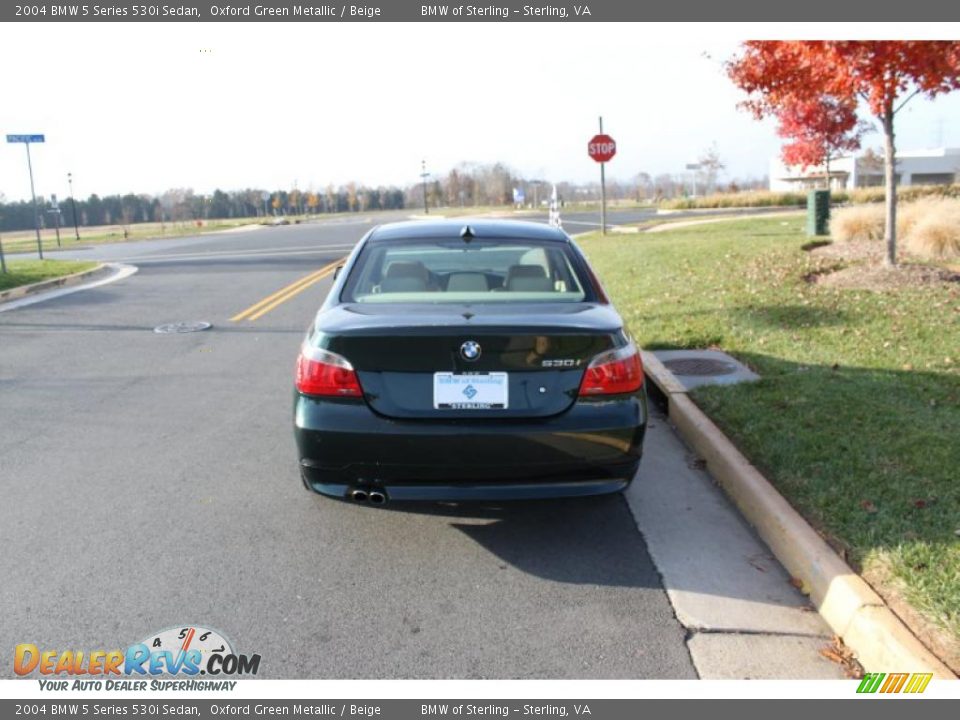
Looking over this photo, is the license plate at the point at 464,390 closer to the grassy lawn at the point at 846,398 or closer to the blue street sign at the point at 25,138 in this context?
the grassy lawn at the point at 846,398

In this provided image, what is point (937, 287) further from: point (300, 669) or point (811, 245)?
point (300, 669)

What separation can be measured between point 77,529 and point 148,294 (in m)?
11.0

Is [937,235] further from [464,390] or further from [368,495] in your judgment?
[368,495]

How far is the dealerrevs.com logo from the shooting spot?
293 cm

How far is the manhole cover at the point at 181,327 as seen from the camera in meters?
10.4

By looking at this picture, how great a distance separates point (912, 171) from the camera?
241ft

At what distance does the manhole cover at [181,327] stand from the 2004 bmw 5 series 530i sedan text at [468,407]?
728 cm

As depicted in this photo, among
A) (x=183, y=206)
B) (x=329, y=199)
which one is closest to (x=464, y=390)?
(x=183, y=206)

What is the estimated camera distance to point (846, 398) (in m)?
5.50

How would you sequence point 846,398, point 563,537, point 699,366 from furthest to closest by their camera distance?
1. point 699,366
2. point 846,398
3. point 563,537

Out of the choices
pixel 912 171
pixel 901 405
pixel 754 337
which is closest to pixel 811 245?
pixel 754 337

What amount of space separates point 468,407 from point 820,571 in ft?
5.45

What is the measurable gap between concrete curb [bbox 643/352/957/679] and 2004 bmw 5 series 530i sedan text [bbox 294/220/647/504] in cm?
82

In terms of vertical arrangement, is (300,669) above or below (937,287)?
below
